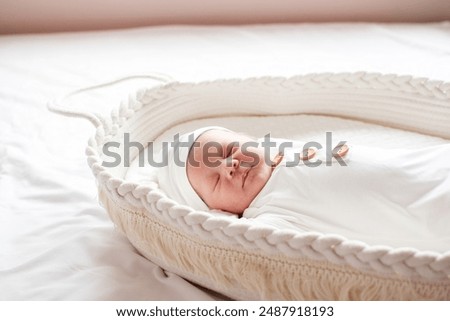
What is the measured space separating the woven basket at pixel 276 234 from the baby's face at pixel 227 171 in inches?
3.3

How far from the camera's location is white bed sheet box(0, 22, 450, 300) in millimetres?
915

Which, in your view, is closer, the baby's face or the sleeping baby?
the sleeping baby

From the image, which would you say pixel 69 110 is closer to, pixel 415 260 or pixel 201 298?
pixel 201 298

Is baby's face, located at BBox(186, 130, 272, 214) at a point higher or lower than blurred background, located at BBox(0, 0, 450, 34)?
lower

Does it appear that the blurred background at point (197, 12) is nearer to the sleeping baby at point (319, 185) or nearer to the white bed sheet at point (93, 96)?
the white bed sheet at point (93, 96)

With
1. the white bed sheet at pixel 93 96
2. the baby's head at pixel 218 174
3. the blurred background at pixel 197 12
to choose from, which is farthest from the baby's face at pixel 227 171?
the blurred background at pixel 197 12

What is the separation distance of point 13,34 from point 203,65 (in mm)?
784

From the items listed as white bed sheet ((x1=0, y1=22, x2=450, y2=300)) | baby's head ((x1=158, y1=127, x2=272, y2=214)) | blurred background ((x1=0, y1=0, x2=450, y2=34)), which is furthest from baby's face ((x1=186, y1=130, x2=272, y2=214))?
blurred background ((x1=0, y1=0, x2=450, y2=34))

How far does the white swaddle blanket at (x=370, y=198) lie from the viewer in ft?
2.95

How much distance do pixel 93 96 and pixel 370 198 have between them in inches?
35.2

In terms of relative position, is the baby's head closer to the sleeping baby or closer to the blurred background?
the sleeping baby

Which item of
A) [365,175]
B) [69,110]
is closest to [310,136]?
[365,175]

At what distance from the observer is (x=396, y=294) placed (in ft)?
2.45

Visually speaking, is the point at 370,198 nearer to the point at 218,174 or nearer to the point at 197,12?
the point at 218,174
